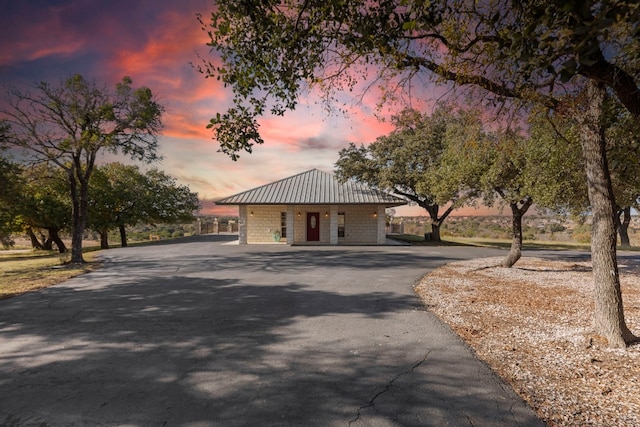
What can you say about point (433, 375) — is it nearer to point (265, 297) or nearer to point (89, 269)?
point (265, 297)

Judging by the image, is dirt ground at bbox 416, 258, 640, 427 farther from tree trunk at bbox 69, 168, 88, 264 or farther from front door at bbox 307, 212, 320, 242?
front door at bbox 307, 212, 320, 242

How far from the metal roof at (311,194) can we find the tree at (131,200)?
22.7ft

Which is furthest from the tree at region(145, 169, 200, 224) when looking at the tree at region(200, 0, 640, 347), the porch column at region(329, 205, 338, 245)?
the tree at region(200, 0, 640, 347)

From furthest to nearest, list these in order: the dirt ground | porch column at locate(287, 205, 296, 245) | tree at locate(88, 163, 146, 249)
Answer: porch column at locate(287, 205, 296, 245), tree at locate(88, 163, 146, 249), the dirt ground

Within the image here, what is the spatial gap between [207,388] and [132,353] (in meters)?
1.66

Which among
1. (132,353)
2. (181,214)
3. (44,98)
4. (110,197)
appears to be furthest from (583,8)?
(181,214)

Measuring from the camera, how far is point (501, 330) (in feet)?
17.4

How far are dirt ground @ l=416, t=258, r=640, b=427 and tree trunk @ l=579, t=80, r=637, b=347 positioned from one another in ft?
0.88

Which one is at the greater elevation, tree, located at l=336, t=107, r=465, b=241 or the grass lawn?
tree, located at l=336, t=107, r=465, b=241

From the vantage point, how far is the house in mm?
22844

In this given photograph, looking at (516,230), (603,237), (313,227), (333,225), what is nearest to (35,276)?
(603,237)

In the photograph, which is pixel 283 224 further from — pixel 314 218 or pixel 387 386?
pixel 387 386

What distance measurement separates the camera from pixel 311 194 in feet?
76.1

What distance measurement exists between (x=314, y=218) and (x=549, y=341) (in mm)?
19577
